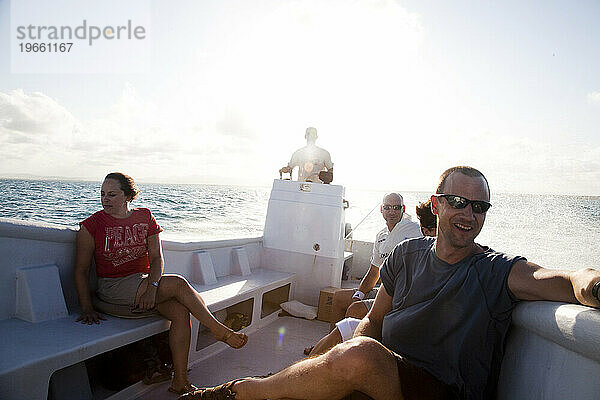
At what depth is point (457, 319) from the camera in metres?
1.50

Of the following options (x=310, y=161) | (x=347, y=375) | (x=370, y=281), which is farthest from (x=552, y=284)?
(x=310, y=161)

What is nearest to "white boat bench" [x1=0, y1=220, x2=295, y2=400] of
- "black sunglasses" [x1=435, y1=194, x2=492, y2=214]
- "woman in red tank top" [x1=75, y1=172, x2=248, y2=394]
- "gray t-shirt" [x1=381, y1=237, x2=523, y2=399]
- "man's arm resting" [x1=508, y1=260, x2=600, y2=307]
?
"woman in red tank top" [x1=75, y1=172, x2=248, y2=394]

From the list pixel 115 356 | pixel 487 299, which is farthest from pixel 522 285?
pixel 115 356

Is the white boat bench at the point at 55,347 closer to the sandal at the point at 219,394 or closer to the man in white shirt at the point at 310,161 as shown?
the sandal at the point at 219,394

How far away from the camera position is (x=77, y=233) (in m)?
2.34

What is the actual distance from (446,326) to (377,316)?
0.45m

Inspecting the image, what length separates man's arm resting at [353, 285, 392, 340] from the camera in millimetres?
1896

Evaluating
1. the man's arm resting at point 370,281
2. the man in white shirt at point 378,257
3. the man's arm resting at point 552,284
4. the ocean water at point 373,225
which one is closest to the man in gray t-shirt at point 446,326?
the man's arm resting at point 552,284

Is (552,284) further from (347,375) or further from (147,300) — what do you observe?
(147,300)

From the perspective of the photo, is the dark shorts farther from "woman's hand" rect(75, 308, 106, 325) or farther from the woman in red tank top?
"woman's hand" rect(75, 308, 106, 325)

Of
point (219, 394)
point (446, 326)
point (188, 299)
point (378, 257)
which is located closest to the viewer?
point (446, 326)

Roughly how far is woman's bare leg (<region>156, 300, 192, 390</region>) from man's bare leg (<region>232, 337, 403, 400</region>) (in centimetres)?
94

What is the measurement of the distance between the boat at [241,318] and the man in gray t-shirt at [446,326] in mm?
84

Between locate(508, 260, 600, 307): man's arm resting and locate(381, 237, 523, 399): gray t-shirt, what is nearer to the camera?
locate(508, 260, 600, 307): man's arm resting
